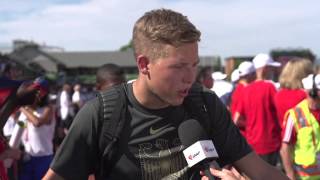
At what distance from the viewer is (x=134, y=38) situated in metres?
2.38

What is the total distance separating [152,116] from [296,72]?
399 centimetres

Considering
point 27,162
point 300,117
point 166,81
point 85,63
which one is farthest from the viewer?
point 85,63

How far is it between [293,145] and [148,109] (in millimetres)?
2738

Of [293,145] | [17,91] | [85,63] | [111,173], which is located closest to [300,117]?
[293,145]

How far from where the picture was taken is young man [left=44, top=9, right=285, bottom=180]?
2270mm

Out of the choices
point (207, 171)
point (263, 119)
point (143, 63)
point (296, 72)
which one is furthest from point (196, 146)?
point (263, 119)

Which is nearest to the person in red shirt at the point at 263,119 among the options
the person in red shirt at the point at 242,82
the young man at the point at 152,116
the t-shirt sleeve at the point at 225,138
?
the person in red shirt at the point at 242,82

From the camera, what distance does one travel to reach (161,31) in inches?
88.7

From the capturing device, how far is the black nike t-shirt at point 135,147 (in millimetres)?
2332

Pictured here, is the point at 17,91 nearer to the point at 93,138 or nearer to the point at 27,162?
the point at 93,138

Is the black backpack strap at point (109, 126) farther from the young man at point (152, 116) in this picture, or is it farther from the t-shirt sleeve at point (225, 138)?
the t-shirt sleeve at point (225, 138)

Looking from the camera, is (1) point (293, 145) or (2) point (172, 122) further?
(1) point (293, 145)

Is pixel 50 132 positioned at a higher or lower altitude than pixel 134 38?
lower

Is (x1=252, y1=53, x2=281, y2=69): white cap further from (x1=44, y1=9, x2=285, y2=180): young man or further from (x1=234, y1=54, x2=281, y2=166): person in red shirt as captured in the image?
(x1=44, y1=9, x2=285, y2=180): young man
